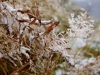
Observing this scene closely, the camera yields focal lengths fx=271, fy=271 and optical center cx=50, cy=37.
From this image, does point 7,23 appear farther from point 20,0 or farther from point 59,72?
point 59,72

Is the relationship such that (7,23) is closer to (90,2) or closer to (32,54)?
(32,54)

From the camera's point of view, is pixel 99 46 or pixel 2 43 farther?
pixel 99 46

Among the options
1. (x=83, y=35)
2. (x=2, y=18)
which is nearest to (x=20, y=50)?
(x=2, y=18)

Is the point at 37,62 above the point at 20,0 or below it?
below

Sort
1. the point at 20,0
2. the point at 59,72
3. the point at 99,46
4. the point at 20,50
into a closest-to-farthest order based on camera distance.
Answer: the point at 20,50, the point at 20,0, the point at 59,72, the point at 99,46

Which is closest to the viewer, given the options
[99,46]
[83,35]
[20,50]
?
[83,35]

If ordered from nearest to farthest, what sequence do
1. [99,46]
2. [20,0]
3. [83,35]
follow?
[83,35] → [20,0] → [99,46]

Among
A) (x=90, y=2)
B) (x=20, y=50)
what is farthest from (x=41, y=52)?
(x=90, y=2)

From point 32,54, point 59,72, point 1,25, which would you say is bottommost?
→ point 59,72

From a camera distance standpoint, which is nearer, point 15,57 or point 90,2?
point 15,57
